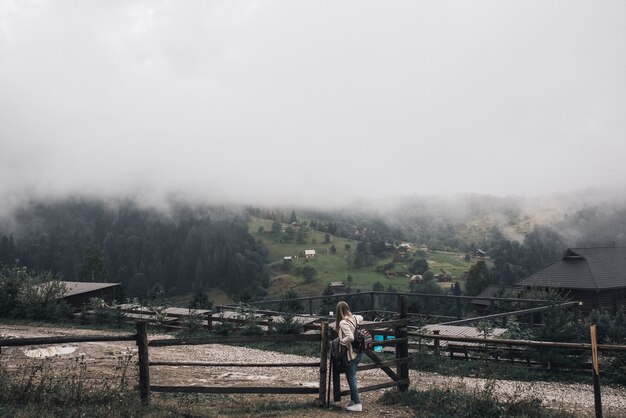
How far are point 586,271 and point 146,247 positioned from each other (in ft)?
374

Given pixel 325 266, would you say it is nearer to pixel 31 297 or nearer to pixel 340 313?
pixel 31 297

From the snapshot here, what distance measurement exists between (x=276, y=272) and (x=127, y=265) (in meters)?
→ 43.0

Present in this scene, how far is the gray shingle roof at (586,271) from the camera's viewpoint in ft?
143

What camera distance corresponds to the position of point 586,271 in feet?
148

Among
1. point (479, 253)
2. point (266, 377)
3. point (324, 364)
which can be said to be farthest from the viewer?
point (479, 253)


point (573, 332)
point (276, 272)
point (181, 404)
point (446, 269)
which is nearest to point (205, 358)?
point (181, 404)

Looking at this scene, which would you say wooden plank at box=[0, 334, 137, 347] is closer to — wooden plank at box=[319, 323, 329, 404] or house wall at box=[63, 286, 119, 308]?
wooden plank at box=[319, 323, 329, 404]

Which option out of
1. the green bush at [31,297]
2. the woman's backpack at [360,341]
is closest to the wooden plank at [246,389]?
the woman's backpack at [360,341]

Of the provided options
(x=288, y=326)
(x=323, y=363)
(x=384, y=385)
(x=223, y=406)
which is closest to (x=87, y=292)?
(x=288, y=326)

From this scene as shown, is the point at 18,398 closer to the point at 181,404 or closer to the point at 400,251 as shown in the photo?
the point at 181,404

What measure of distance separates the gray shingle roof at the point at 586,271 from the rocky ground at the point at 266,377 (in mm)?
33826

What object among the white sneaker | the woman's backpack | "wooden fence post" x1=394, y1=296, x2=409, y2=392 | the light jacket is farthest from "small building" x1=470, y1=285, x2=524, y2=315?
the light jacket

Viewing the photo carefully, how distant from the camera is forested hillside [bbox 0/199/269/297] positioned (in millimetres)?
120562

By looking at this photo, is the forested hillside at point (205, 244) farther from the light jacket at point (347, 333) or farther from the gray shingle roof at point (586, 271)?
the light jacket at point (347, 333)
